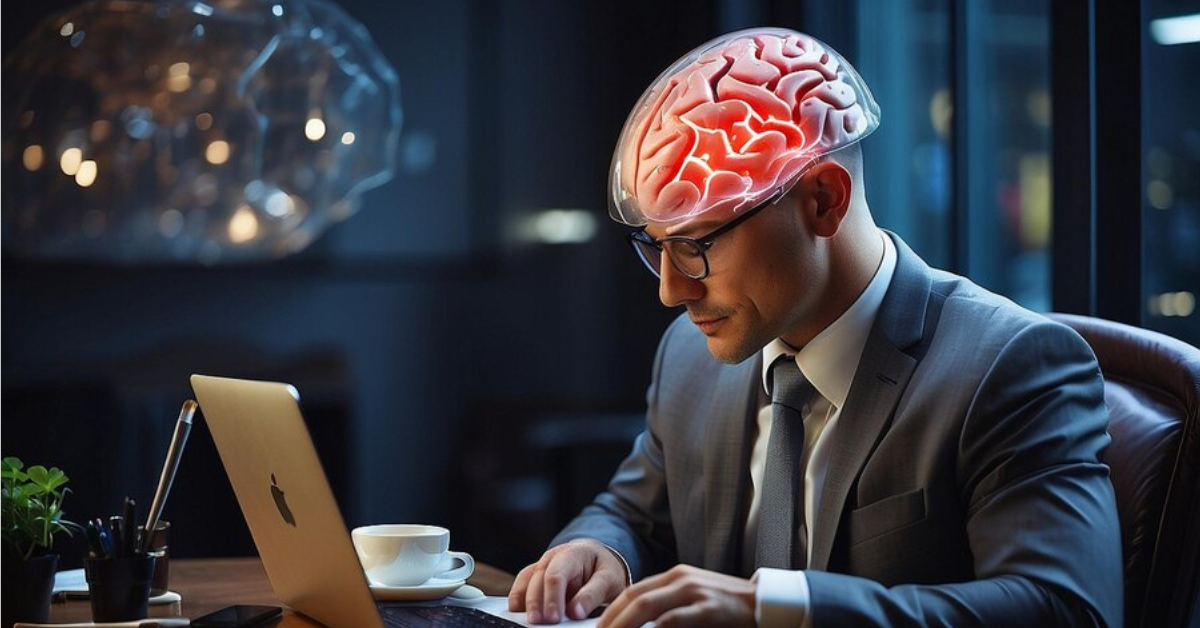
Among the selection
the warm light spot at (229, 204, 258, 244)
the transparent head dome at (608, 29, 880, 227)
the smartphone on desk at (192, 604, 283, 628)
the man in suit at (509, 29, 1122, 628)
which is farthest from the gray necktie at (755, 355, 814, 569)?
the warm light spot at (229, 204, 258, 244)

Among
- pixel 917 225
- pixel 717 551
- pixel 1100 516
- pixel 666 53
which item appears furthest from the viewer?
pixel 666 53

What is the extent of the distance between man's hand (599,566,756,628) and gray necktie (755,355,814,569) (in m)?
0.41

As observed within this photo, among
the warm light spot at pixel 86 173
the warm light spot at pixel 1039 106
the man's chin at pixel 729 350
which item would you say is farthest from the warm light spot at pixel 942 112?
the warm light spot at pixel 86 173

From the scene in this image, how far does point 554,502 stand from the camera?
4.83m

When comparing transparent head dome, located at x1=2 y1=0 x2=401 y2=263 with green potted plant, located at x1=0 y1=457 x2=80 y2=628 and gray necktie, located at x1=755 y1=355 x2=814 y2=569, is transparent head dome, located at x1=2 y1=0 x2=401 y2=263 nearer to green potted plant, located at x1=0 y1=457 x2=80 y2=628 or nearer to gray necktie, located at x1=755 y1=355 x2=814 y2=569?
green potted plant, located at x1=0 y1=457 x2=80 y2=628

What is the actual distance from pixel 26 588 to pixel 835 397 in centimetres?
97

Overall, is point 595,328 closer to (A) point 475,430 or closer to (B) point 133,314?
(A) point 475,430

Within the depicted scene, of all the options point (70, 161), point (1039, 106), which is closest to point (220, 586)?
point (70, 161)

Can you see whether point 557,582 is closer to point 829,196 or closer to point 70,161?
point 829,196

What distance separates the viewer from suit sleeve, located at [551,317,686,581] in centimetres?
191

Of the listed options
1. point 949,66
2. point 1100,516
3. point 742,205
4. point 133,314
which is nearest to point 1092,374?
point 1100,516

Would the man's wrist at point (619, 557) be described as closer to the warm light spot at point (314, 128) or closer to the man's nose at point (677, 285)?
the man's nose at point (677, 285)

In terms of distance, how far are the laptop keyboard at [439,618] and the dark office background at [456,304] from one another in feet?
7.76

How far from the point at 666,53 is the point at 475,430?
1561 millimetres
